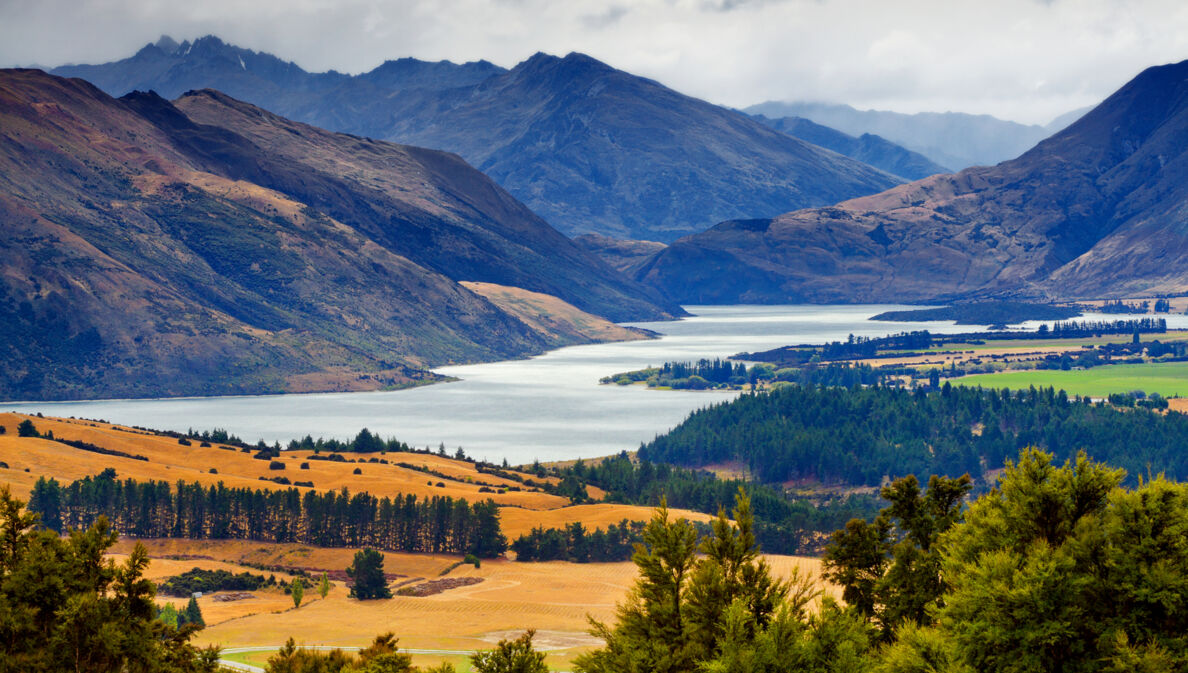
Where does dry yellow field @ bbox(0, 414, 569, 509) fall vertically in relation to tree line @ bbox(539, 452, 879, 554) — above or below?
above

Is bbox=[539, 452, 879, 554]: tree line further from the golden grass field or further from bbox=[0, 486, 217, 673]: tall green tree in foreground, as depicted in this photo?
bbox=[0, 486, 217, 673]: tall green tree in foreground

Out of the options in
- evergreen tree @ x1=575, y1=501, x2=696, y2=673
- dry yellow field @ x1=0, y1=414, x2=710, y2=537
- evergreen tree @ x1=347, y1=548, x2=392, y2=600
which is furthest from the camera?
dry yellow field @ x1=0, y1=414, x2=710, y2=537

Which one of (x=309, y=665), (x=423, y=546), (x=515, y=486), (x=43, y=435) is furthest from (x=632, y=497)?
(x=309, y=665)

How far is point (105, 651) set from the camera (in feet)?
114

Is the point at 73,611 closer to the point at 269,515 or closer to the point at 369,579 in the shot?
the point at 369,579

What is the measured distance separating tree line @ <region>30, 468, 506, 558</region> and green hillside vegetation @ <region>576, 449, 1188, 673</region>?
85.8 m

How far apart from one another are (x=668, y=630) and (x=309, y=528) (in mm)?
Answer: 96586

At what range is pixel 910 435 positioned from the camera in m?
172

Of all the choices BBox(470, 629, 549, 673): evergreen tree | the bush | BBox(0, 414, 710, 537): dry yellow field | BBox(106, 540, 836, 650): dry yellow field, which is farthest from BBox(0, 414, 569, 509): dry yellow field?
BBox(470, 629, 549, 673): evergreen tree

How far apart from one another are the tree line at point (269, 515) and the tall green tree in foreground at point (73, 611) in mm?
82459

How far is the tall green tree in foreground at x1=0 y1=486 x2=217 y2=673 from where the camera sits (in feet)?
112

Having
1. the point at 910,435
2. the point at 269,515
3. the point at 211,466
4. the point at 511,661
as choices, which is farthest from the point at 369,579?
the point at 910,435

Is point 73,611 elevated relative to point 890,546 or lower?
lower

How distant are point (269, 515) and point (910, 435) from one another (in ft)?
294
